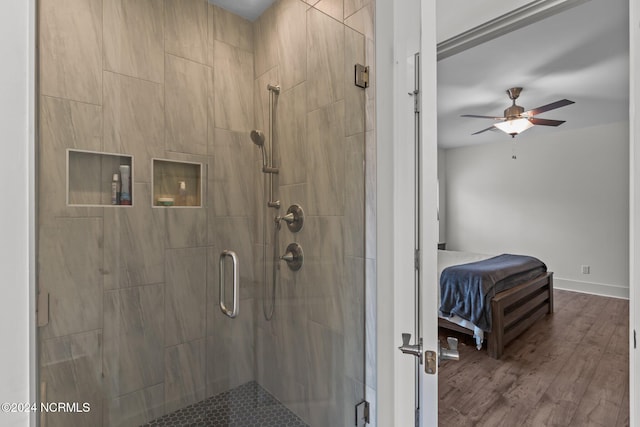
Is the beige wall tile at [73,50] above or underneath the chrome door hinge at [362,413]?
above

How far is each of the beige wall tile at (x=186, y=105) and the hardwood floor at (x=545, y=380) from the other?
2.05 meters

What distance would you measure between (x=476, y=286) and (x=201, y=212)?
243 centimetres

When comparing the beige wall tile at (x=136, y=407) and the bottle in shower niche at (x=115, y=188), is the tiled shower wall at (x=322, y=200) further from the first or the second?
the bottle in shower niche at (x=115, y=188)

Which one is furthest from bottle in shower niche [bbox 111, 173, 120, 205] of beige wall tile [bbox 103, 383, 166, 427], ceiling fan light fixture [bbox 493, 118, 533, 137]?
ceiling fan light fixture [bbox 493, 118, 533, 137]

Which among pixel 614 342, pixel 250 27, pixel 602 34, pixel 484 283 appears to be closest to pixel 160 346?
pixel 250 27

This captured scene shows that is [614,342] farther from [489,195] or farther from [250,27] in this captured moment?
[250,27]

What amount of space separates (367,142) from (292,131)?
314mm

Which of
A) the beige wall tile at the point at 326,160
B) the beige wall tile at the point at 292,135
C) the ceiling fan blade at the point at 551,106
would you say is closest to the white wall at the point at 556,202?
the ceiling fan blade at the point at 551,106

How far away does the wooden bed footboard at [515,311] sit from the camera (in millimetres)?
2605

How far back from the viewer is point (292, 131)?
4.25ft

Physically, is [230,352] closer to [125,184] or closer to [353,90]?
[125,184]

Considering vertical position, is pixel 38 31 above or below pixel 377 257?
above

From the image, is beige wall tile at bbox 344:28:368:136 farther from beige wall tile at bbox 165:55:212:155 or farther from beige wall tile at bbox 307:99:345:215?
beige wall tile at bbox 165:55:212:155

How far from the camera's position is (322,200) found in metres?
1.33
